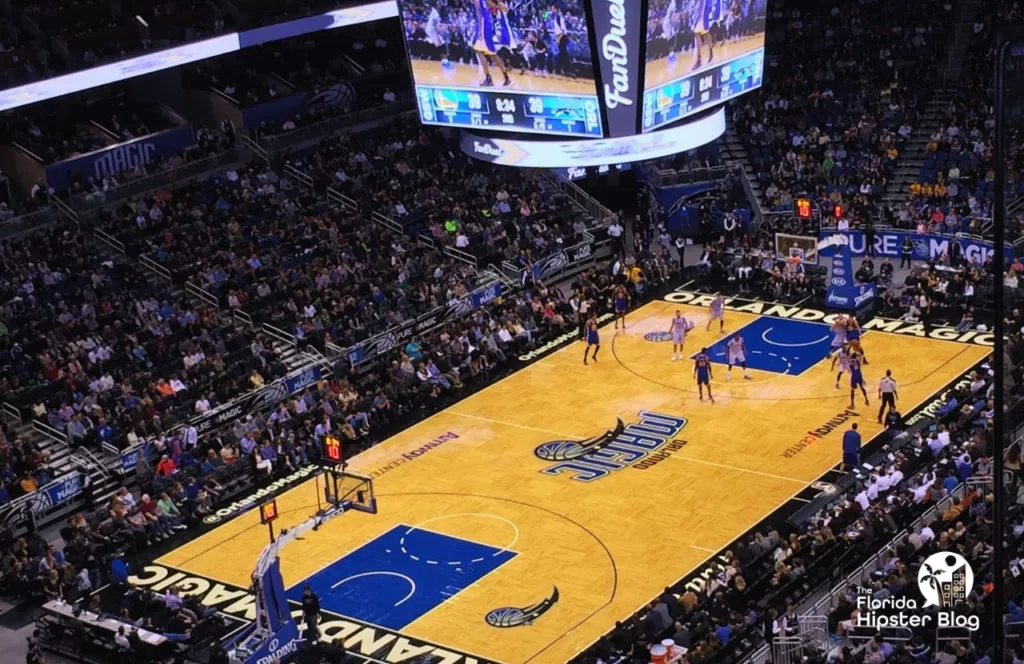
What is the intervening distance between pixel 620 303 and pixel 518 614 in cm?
1585

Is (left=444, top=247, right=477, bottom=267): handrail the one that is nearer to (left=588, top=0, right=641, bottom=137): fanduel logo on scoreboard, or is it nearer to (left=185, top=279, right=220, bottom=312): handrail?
(left=588, top=0, right=641, bottom=137): fanduel logo on scoreboard

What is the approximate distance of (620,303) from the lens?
42.3m

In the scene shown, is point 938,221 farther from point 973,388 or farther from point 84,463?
point 84,463

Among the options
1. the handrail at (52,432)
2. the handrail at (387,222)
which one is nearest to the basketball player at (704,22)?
the handrail at (387,222)

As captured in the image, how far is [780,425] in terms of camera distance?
3519 centimetres

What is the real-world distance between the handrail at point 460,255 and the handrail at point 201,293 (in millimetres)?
7369

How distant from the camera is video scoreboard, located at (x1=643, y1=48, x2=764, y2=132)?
39.9 m

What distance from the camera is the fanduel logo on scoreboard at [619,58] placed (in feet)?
124

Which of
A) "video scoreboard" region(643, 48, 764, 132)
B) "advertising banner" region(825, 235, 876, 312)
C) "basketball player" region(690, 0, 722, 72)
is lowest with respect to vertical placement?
"advertising banner" region(825, 235, 876, 312)

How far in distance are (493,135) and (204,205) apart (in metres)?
8.71

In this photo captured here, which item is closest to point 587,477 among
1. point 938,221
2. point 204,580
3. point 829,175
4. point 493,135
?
point 204,580

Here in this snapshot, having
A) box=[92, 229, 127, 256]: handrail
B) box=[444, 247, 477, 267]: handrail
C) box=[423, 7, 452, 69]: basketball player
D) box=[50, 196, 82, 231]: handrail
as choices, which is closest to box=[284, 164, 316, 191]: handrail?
box=[444, 247, 477, 267]: handrail

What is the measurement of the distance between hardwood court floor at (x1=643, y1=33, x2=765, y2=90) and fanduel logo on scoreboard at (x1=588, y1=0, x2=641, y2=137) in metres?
0.49

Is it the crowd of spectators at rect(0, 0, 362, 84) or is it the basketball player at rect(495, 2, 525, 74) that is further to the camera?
the crowd of spectators at rect(0, 0, 362, 84)
